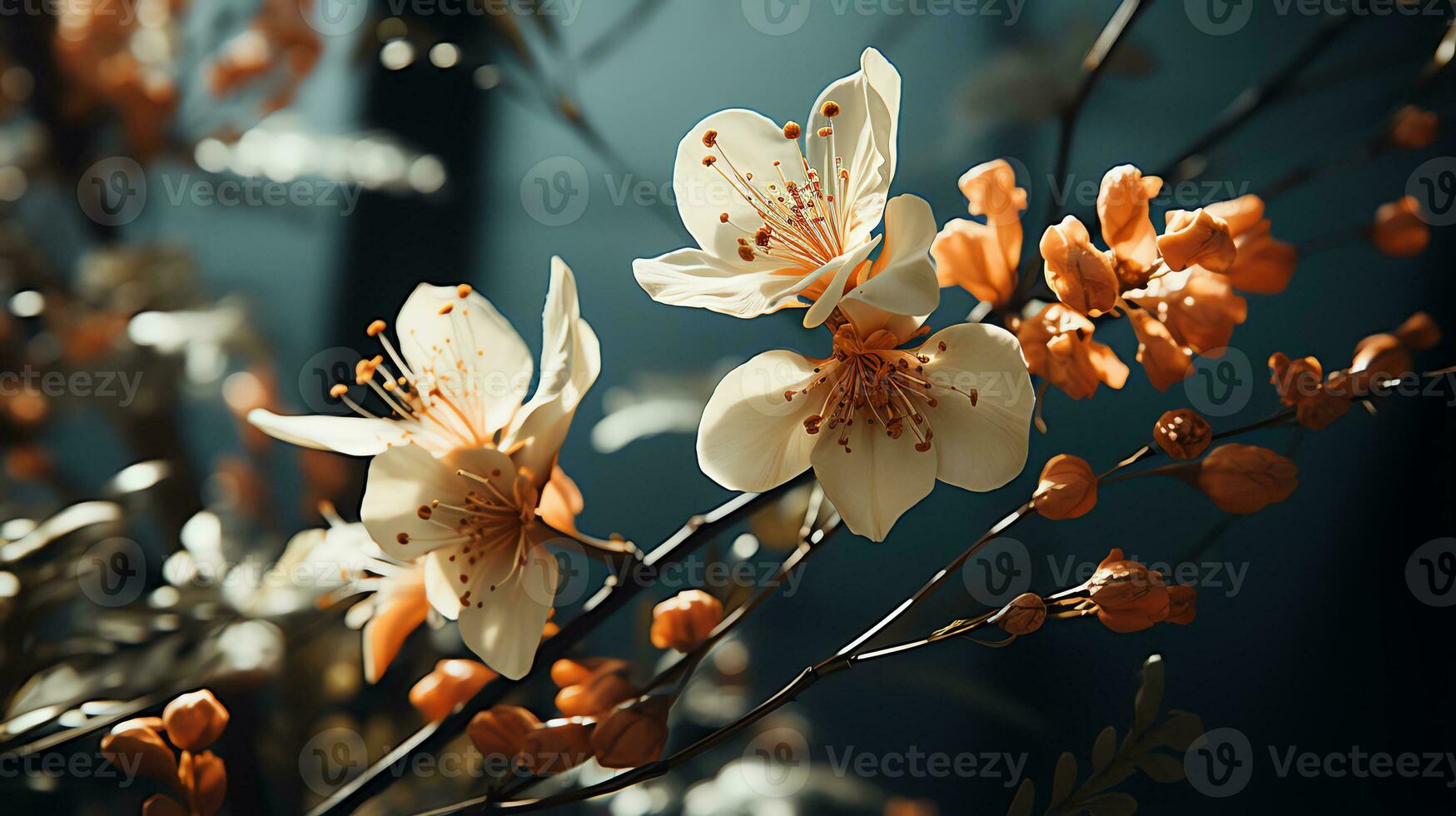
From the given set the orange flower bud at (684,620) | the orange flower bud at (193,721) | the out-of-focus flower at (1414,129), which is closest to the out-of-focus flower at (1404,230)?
the out-of-focus flower at (1414,129)

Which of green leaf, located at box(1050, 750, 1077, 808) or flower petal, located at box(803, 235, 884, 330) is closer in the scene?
flower petal, located at box(803, 235, 884, 330)

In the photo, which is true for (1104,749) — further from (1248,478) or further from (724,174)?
(724,174)

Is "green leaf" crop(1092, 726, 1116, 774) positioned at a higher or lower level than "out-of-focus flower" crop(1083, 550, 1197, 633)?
lower

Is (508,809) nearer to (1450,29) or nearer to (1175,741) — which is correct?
(1175,741)

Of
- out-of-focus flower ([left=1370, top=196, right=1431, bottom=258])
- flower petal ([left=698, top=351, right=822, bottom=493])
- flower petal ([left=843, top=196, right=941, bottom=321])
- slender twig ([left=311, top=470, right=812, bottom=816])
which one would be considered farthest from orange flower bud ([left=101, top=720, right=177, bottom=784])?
out-of-focus flower ([left=1370, top=196, right=1431, bottom=258])

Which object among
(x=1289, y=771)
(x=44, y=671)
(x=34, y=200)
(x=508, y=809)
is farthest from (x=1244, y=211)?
(x=34, y=200)

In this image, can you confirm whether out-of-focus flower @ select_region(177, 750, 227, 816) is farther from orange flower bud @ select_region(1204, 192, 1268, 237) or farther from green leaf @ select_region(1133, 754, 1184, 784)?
orange flower bud @ select_region(1204, 192, 1268, 237)

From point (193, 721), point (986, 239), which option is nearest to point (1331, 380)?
point (986, 239)
